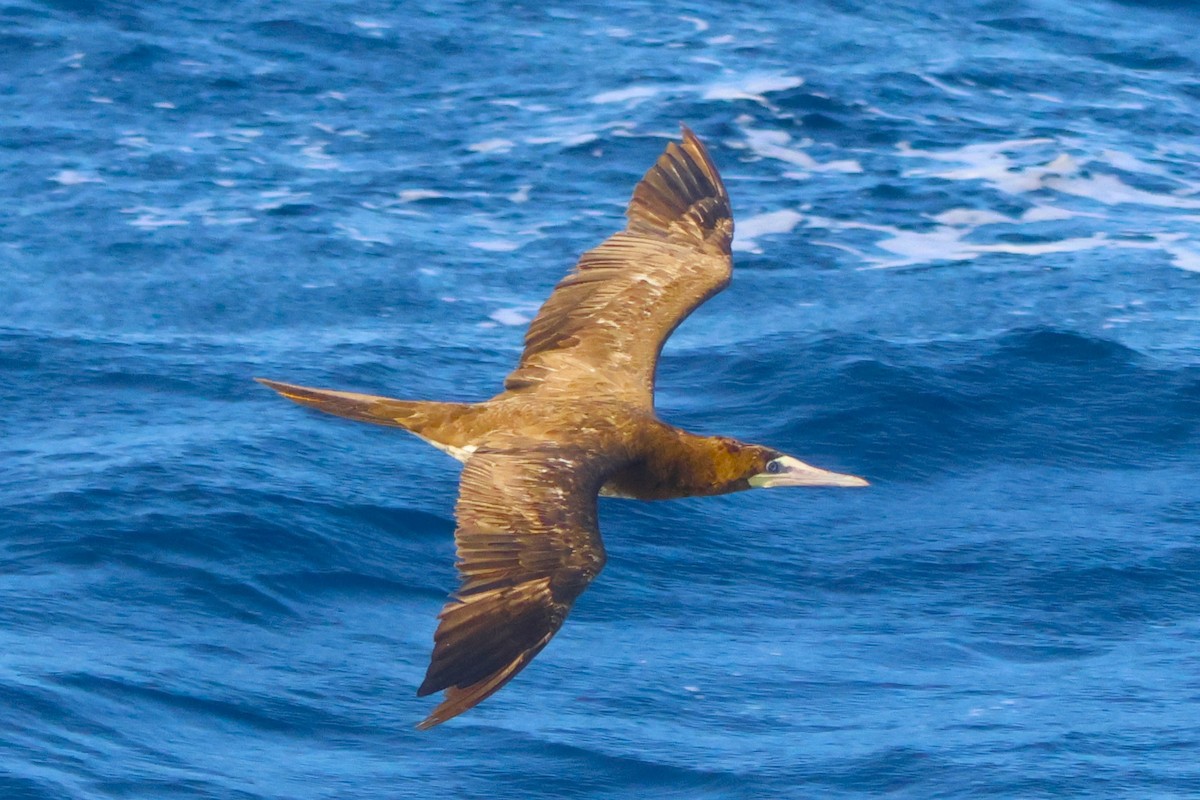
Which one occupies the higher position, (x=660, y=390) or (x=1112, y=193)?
(x=1112, y=193)

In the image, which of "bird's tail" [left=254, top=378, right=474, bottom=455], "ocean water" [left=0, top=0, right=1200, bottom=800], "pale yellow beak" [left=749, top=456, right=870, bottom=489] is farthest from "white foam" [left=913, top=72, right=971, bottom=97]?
"bird's tail" [left=254, top=378, right=474, bottom=455]

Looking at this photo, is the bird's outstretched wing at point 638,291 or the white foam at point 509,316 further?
the white foam at point 509,316

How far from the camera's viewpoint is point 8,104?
1633 centimetres

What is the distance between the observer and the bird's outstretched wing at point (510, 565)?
6.51 metres

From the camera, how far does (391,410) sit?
8656 mm

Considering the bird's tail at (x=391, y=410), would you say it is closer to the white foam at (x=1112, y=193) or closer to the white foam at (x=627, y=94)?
the white foam at (x=627, y=94)

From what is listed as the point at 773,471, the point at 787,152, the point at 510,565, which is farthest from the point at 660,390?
the point at 510,565

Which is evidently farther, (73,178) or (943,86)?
(943,86)

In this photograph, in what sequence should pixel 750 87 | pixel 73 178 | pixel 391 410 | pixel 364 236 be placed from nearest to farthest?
pixel 391 410 < pixel 364 236 < pixel 73 178 < pixel 750 87

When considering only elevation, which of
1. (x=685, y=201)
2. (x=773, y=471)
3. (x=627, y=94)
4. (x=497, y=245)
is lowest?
(x=497, y=245)

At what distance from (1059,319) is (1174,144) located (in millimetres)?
4694

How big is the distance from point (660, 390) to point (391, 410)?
403 cm

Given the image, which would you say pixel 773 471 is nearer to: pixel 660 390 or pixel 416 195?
A: pixel 660 390

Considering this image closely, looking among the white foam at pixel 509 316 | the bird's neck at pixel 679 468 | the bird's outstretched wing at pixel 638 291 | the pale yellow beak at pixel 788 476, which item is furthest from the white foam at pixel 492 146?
the pale yellow beak at pixel 788 476
